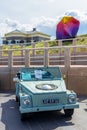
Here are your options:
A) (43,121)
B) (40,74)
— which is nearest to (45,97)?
(43,121)

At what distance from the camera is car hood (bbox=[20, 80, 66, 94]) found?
8.59 m

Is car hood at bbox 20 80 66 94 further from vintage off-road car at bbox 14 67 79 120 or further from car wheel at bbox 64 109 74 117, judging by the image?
car wheel at bbox 64 109 74 117

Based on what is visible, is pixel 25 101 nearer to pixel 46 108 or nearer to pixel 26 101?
pixel 26 101

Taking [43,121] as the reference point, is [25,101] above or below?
above

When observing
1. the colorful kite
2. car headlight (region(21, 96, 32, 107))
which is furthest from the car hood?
the colorful kite

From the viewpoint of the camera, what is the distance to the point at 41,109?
8.21 meters

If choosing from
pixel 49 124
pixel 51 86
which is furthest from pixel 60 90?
pixel 49 124

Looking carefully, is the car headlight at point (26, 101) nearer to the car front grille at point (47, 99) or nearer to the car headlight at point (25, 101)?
the car headlight at point (25, 101)

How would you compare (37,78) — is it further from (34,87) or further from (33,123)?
(33,123)

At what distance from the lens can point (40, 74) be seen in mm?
9930

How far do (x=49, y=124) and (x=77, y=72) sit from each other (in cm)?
504

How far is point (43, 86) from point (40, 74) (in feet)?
3.70

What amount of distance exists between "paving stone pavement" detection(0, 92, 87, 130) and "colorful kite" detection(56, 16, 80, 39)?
54.2 ft

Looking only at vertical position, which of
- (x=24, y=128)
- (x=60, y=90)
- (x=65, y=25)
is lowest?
(x=24, y=128)
